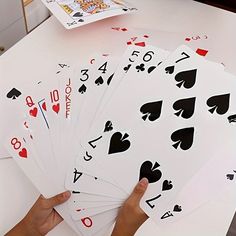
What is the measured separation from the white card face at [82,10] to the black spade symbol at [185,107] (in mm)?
508

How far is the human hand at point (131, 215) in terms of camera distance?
2.64ft

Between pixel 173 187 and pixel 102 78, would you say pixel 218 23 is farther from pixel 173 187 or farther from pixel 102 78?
pixel 173 187

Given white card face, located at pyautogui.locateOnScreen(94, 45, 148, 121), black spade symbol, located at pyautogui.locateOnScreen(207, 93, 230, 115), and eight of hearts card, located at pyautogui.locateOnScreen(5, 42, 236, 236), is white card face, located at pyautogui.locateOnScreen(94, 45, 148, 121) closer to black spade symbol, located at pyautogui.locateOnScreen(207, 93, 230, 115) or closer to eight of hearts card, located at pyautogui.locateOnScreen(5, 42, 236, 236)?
eight of hearts card, located at pyautogui.locateOnScreen(5, 42, 236, 236)

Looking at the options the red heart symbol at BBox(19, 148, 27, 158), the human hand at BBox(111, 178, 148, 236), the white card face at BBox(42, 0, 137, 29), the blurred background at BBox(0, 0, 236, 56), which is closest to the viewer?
the human hand at BBox(111, 178, 148, 236)

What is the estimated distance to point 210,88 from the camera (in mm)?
926

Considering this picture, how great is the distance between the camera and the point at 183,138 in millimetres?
852

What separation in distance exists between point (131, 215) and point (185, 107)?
28 centimetres

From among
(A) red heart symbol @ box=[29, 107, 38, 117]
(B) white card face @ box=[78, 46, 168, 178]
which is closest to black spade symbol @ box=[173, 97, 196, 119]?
(B) white card face @ box=[78, 46, 168, 178]

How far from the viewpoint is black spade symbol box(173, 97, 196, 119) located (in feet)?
2.91

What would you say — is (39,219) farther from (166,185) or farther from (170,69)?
(170,69)

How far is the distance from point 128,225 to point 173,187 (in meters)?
0.13

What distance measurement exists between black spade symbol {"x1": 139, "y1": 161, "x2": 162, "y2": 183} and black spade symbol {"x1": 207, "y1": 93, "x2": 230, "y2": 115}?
0.63 ft

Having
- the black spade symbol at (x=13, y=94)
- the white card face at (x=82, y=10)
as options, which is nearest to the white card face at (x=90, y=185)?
the black spade symbol at (x=13, y=94)

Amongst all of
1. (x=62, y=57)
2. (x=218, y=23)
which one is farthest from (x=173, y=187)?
(x=218, y=23)
